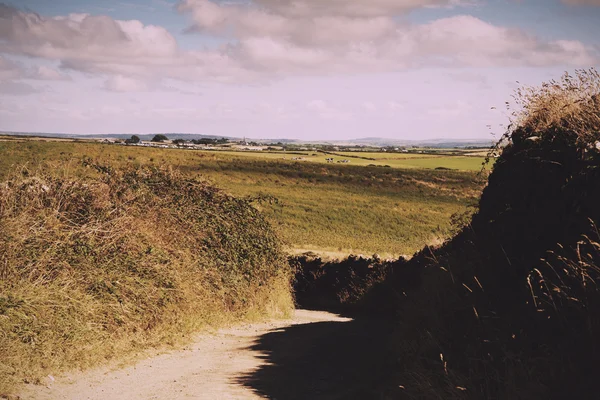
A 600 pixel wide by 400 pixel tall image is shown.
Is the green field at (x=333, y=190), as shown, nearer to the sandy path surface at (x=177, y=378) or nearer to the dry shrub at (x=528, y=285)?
the sandy path surface at (x=177, y=378)

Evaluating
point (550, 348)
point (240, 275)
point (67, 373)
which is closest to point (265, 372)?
point (67, 373)

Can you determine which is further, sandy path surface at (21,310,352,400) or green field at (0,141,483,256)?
green field at (0,141,483,256)

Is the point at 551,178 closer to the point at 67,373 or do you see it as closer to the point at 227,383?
the point at 227,383

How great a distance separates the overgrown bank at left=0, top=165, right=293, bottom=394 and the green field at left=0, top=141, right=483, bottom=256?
30.0 m

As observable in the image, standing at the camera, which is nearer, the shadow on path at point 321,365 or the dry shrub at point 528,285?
the dry shrub at point 528,285

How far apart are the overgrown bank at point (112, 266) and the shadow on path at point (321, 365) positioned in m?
2.10

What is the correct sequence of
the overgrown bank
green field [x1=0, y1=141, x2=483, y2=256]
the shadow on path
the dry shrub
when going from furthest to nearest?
1. green field [x1=0, y1=141, x2=483, y2=256]
2. the overgrown bank
3. the shadow on path
4. the dry shrub

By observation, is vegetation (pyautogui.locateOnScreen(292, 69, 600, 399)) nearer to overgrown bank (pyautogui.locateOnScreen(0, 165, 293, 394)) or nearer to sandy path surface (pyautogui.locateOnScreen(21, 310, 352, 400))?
sandy path surface (pyautogui.locateOnScreen(21, 310, 352, 400))

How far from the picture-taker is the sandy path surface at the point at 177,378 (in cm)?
718

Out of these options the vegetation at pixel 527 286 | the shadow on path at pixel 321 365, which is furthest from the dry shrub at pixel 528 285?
the shadow on path at pixel 321 365

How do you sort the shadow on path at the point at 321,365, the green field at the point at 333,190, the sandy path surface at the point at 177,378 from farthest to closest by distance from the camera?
the green field at the point at 333,190 < the shadow on path at the point at 321,365 < the sandy path surface at the point at 177,378

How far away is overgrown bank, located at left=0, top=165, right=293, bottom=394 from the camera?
824cm

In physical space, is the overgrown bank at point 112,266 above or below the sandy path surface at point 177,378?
above

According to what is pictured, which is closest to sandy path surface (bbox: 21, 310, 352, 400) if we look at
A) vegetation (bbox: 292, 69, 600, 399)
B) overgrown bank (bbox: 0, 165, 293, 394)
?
overgrown bank (bbox: 0, 165, 293, 394)
